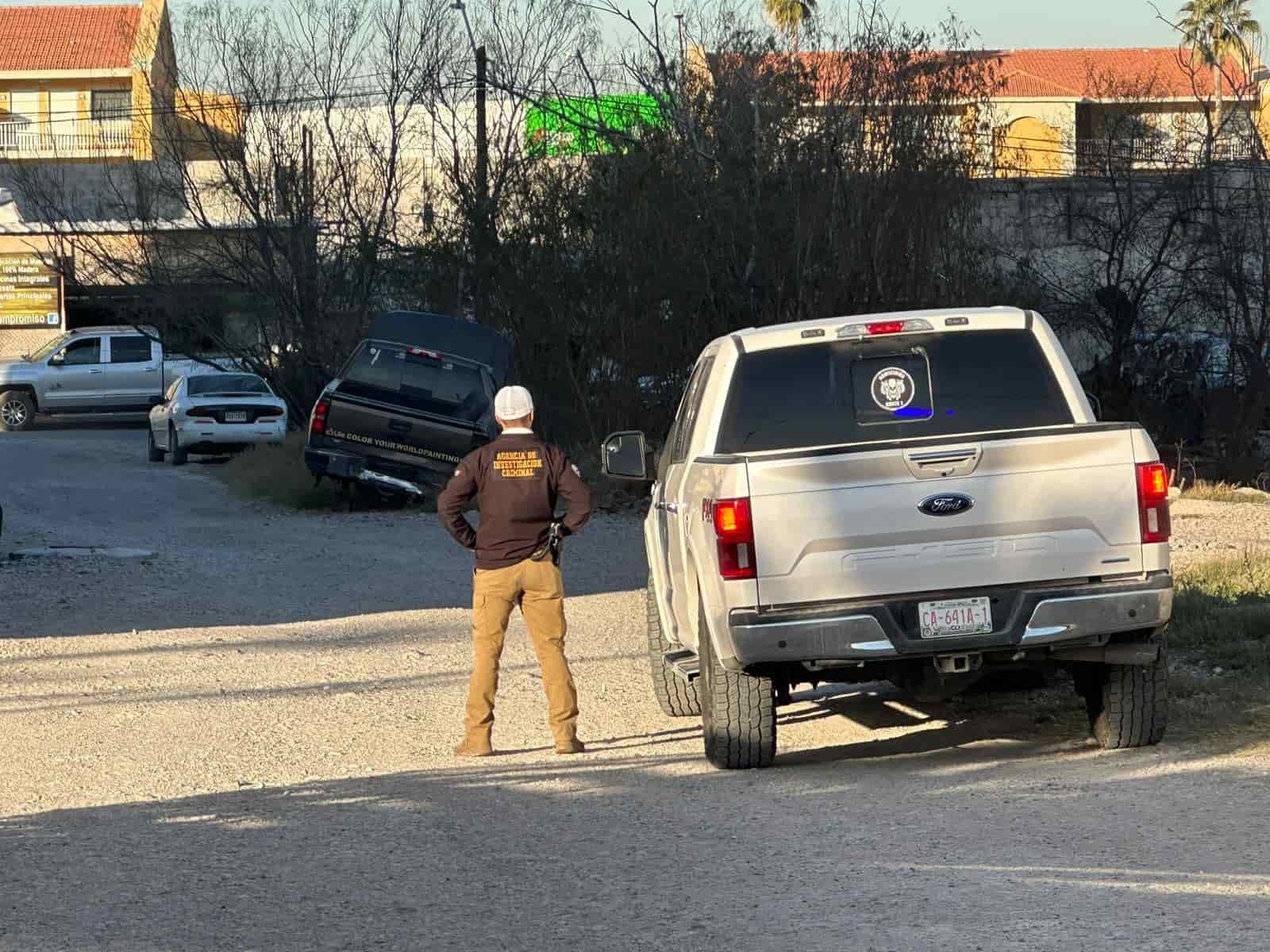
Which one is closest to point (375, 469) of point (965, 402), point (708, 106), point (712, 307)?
point (712, 307)

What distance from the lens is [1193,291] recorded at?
2669cm

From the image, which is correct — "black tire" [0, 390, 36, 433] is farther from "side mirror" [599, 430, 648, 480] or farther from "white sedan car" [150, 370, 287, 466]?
"side mirror" [599, 430, 648, 480]

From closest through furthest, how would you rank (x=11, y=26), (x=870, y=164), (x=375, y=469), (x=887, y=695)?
(x=887, y=695), (x=375, y=469), (x=870, y=164), (x=11, y=26)

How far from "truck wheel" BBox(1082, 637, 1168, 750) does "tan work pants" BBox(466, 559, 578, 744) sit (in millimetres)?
2451

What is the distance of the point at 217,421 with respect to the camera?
30234 millimetres

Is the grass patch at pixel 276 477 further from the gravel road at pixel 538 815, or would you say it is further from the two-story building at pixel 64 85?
the two-story building at pixel 64 85

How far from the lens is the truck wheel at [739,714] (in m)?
8.66

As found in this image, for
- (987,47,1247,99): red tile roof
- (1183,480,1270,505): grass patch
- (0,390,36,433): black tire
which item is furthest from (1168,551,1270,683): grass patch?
(987,47,1247,99): red tile roof

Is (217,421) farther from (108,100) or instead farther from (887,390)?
(108,100)

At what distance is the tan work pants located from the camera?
940cm

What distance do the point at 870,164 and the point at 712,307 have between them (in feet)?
8.53

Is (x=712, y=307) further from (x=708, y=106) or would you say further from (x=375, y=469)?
(x=375, y=469)

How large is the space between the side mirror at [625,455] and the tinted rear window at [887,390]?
1.20 m

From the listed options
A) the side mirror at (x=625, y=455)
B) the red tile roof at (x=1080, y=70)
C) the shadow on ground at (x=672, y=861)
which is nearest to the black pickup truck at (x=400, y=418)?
the side mirror at (x=625, y=455)
